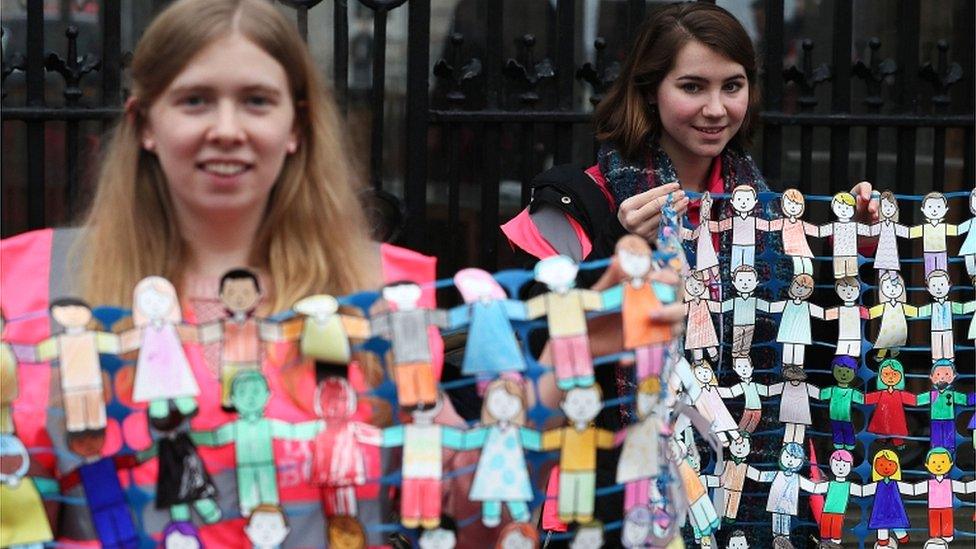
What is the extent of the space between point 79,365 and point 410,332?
451 mm

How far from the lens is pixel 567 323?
2264mm

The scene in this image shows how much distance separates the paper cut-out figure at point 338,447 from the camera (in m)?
2.22

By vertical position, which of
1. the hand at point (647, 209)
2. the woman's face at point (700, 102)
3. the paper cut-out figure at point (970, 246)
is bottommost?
the paper cut-out figure at point (970, 246)

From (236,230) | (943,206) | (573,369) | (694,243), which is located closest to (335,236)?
(236,230)

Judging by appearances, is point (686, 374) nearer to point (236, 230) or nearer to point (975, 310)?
point (975, 310)

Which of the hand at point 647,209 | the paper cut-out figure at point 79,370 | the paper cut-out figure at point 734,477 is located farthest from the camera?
the paper cut-out figure at point 734,477

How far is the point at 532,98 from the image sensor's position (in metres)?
4.45

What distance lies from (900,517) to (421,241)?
1.62 meters

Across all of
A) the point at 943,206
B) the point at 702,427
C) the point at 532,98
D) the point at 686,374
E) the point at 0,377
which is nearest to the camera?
the point at 0,377

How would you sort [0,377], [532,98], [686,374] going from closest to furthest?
[0,377] → [686,374] → [532,98]

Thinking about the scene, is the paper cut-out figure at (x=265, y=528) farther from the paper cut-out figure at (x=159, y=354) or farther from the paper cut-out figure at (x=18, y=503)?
the paper cut-out figure at (x=18, y=503)

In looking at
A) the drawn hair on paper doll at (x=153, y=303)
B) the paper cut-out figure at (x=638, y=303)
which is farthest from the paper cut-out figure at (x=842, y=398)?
the drawn hair on paper doll at (x=153, y=303)

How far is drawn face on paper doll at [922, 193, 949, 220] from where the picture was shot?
10.9 feet

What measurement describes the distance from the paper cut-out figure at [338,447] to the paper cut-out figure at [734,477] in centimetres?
132
